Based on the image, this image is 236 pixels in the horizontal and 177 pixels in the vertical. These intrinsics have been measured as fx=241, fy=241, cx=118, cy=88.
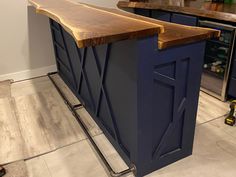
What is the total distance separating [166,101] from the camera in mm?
1522

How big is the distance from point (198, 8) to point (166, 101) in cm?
148

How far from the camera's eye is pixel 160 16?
2982mm

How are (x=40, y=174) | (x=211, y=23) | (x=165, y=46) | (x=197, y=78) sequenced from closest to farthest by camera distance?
(x=165, y=46) < (x=197, y=78) < (x=40, y=174) < (x=211, y=23)

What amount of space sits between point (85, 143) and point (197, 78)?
1.02m

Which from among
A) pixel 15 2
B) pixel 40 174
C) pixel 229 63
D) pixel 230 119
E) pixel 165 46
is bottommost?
pixel 40 174

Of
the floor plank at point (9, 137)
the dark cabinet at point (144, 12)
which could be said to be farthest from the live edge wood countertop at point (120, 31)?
the dark cabinet at point (144, 12)

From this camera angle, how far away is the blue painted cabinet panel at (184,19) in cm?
252

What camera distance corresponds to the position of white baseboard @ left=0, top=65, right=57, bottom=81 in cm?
316

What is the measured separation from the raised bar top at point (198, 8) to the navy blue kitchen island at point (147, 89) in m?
0.89

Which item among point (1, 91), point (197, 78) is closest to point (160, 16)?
point (197, 78)

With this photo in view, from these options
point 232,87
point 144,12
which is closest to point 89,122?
point 232,87

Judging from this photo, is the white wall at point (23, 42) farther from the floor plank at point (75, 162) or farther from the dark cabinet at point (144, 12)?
the floor plank at point (75, 162)

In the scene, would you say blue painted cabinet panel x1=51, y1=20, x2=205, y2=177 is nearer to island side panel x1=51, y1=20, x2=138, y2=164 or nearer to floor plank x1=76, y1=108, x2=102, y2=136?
island side panel x1=51, y1=20, x2=138, y2=164

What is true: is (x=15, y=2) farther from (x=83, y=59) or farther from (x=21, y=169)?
(x=21, y=169)
